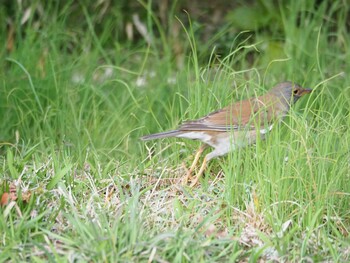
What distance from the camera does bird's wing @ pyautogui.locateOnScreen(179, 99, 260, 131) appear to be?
6176 mm

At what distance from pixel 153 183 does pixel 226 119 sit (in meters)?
0.68

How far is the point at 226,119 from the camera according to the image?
20.3 ft

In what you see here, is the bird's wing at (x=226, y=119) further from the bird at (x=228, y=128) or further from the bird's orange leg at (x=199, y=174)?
the bird's orange leg at (x=199, y=174)

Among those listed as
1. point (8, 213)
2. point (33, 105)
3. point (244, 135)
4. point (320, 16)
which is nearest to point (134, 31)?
point (320, 16)

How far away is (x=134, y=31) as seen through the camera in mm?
10289

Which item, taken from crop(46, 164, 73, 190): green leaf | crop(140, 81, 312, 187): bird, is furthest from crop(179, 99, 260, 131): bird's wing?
crop(46, 164, 73, 190): green leaf

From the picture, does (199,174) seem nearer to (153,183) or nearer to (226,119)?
(153,183)

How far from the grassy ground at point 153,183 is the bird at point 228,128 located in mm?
86

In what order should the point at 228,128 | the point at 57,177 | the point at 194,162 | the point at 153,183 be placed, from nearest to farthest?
1. the point at 57,177
2. the point at 153,183
3. the point at 194,162
4. the point at 228,128

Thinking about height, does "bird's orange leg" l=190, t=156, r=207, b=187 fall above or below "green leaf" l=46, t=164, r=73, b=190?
below

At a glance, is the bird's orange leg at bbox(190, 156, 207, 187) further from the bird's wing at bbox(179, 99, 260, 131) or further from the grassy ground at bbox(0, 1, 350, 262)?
the bird's wing at bbox(179, 99, 260, 131)

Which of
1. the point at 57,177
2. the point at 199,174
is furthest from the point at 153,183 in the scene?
the point at 57,177

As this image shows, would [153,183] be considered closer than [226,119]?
Yes

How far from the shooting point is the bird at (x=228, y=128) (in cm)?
593
